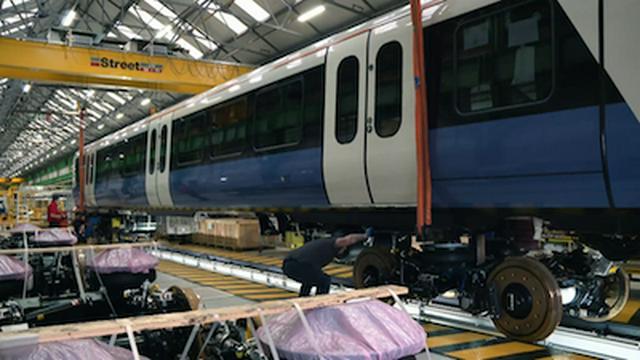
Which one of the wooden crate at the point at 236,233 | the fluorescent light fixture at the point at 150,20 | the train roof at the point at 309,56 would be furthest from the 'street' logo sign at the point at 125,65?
the fluorescent light fixture at the point at 150,20

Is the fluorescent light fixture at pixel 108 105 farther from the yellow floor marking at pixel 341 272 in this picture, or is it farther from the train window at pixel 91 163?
the yellow floor marking at pixel 341 272

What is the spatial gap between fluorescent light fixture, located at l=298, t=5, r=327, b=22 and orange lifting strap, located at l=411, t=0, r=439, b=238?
10.5 metres

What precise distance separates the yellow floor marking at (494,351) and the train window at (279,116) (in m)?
2.82

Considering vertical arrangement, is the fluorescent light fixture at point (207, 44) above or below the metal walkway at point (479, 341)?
above

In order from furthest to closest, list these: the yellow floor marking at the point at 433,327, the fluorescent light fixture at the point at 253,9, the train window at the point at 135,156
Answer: the fluorescent light fixture at the point at 253,9
the train window at the point at 135,156
the yellow floor marking at the point at 433,327

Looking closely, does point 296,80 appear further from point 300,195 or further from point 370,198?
point 370,198

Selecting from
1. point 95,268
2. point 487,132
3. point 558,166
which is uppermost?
point 487,132

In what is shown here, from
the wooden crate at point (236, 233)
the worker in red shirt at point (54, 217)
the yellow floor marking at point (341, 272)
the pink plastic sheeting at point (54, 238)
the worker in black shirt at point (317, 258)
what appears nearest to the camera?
the worker in black shirt at point (317, 258)

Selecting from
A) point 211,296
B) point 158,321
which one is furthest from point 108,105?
point 158,321

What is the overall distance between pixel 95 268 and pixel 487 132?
164 inches

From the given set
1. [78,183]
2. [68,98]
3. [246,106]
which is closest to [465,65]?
[246,106]

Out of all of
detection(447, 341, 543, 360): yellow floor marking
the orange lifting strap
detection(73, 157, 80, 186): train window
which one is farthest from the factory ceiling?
detection(447, 341, 543, 360): yellow floor marking

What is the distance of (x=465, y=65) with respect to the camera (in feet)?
15.1

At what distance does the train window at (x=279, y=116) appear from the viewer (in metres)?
6.48
